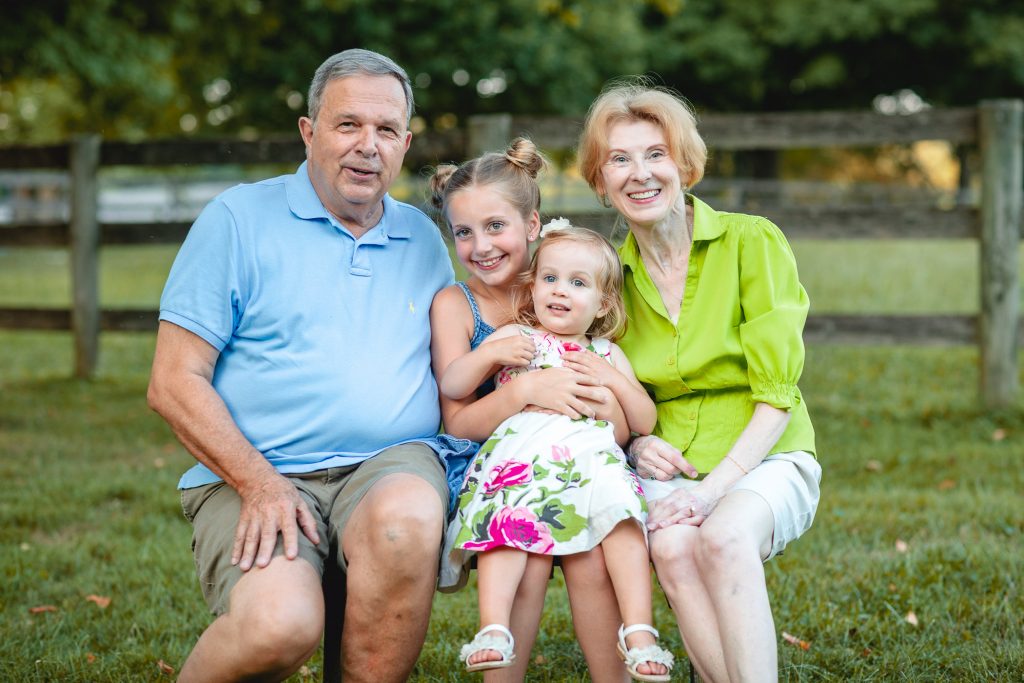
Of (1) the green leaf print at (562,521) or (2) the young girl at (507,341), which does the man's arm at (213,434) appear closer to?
(2) the young girl at (507,341)

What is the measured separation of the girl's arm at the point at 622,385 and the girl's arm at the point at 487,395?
41 millimetres

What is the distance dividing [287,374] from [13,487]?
3187 millimetres

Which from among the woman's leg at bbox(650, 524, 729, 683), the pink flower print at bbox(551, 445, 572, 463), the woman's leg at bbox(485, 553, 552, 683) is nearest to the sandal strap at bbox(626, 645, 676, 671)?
the woman's leg at bbox(650, 524, 729, 683)

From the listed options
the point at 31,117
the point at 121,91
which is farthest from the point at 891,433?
the point at 31,117

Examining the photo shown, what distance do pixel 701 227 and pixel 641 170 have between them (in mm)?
239

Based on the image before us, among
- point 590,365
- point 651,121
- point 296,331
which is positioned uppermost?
point 651,121

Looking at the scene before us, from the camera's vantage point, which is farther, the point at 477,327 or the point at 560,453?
the point at 477,327

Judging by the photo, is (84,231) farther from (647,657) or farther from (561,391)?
(647,657)

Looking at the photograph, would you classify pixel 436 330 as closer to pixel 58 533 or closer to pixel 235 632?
pixel 235 632

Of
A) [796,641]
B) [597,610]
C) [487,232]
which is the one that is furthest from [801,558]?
[487,232]

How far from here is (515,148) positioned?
3107mm

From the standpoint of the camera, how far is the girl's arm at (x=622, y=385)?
9.43 ft

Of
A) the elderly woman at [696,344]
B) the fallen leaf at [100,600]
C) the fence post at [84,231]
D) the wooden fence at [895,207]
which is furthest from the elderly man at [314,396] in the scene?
the fence post at [84,231]

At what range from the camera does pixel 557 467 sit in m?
2.69
